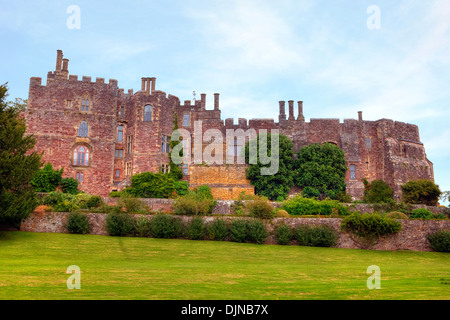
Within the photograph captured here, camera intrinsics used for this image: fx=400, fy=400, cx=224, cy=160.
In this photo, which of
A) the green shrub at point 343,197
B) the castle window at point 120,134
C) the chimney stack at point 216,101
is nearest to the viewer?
the green shrub at point 343,197

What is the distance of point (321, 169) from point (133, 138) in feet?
66.4

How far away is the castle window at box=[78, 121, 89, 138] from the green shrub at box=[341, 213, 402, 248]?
92.3 ft

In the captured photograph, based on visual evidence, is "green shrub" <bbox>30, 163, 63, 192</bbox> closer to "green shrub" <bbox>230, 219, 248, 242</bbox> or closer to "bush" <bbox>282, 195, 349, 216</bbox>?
"green shrub" <bbox>230, 219, 248, 242</bbox>

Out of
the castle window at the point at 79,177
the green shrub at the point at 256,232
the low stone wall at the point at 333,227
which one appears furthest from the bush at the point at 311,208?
the castle window at the point at 79,177

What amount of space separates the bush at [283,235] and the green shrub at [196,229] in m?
4.86

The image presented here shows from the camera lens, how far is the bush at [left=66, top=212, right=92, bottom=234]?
1007 inches

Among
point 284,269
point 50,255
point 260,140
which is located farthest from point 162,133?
point 284,269

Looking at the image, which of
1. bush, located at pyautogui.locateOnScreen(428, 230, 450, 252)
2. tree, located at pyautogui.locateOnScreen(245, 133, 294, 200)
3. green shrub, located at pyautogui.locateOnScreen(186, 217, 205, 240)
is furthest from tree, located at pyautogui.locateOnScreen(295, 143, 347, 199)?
green shrub, located at pyautogui.locateOnScreen(186, 217, 205, 240)

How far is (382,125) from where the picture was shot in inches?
1858

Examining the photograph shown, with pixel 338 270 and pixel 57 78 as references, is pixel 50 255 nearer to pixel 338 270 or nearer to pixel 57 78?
pixel 338 270

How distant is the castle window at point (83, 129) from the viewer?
41.8 m

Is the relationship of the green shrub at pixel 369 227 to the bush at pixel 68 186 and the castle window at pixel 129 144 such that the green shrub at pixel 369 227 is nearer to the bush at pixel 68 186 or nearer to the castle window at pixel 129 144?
the castle window at pixel 129 144

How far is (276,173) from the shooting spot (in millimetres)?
41469
